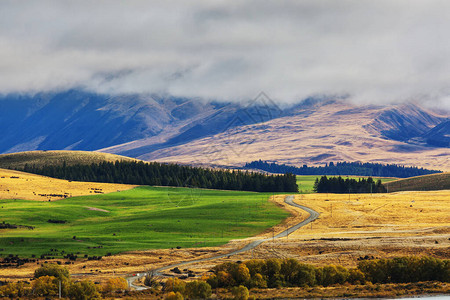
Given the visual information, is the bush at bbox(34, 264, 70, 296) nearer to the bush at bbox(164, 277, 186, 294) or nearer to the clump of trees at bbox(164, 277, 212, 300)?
the bush at bbox(164, 277, 186, 294)

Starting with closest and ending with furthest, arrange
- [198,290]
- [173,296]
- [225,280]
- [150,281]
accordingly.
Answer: [173,296]
[198,290]
[225,280]
[150,281]

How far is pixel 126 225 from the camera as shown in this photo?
149875mm

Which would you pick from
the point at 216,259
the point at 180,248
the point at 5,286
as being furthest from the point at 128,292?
the point at 180,248

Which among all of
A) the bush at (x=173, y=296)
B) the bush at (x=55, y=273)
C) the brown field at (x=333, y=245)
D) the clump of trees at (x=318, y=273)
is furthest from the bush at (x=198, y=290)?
the bush at (x=55, y=273)

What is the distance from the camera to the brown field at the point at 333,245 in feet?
337

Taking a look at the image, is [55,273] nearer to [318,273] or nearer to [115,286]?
[115,286]

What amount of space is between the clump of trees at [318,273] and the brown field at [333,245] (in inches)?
408

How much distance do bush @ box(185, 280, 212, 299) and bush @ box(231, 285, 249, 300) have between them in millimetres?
3687

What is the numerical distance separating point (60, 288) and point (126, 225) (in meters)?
71.7

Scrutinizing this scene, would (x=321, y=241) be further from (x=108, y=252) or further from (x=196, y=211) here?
(x=196, y=211)

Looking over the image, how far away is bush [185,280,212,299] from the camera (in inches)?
3086

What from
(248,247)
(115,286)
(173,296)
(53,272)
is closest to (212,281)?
(173,296)

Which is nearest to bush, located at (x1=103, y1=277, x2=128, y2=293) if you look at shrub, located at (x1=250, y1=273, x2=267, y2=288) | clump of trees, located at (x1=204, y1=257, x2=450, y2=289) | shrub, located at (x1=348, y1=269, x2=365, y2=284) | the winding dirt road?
the winding dirt road

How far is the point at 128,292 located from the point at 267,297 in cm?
1986
